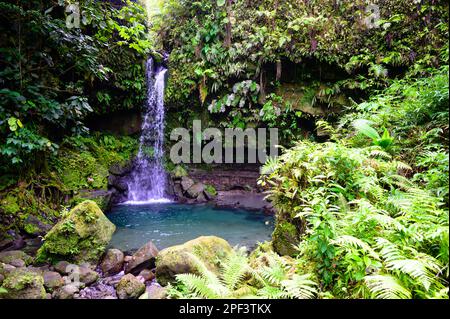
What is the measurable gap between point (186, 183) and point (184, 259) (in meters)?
7.41

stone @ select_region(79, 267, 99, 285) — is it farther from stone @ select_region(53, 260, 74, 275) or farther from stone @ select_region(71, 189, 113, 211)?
stone @ select_region(71, 189, 113, 211)

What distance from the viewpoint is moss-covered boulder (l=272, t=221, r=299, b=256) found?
4.23 m

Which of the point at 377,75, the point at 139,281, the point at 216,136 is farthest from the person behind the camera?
the point at 216,136

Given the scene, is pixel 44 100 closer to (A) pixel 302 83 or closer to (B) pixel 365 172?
(B) pixel 365 172

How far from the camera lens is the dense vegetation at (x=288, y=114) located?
8.62 feet

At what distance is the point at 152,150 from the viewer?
12.5 metres

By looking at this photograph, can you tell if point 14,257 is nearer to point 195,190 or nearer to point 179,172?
point 195,190

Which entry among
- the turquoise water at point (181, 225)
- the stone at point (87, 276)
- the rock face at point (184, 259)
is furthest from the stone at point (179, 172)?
the rock face at point (184, 259)

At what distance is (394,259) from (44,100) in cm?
764

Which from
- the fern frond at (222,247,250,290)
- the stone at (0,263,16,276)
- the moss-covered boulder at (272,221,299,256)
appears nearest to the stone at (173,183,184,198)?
the stone at (0,263,16,276)

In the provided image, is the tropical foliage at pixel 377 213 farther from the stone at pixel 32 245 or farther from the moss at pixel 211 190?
the moss at pixel 211 190
